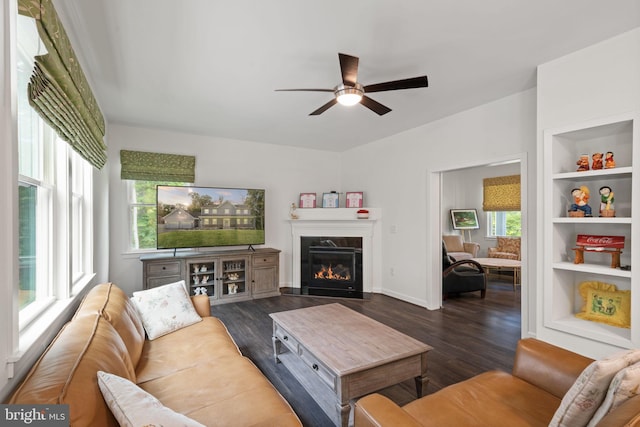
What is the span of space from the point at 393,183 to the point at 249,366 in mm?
3757

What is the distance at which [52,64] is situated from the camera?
4.87 ft

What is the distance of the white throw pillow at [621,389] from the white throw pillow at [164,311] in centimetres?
244

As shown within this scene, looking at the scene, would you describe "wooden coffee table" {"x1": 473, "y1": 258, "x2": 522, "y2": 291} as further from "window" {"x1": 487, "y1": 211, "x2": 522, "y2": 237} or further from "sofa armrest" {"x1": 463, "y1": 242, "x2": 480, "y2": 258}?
"window" {"x1": 487, "y1": 211, "x2": 522, "y2": 237}

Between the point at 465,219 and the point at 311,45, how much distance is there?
6.44 metres

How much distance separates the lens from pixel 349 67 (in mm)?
2033

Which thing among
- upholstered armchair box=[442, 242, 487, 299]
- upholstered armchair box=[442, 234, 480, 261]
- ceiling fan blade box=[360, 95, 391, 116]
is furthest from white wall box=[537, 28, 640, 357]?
upholstered armchair box=[442, 234, 480, 261]

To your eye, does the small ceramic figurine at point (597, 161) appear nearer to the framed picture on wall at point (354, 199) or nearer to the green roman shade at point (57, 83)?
the framed picture on wall at point (354, 199)

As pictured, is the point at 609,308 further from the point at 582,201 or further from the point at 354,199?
the point at 354,199

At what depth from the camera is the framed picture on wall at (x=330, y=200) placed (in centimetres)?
554

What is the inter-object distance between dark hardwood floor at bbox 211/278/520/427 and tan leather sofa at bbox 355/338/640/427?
766 mm

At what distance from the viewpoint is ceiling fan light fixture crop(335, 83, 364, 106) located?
2318 mm

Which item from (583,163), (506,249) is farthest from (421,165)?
(506,249)

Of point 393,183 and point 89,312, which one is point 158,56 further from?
point 393,183

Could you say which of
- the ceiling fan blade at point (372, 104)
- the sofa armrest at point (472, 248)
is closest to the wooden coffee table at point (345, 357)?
the ceiling fan blade at point (372, 104)
